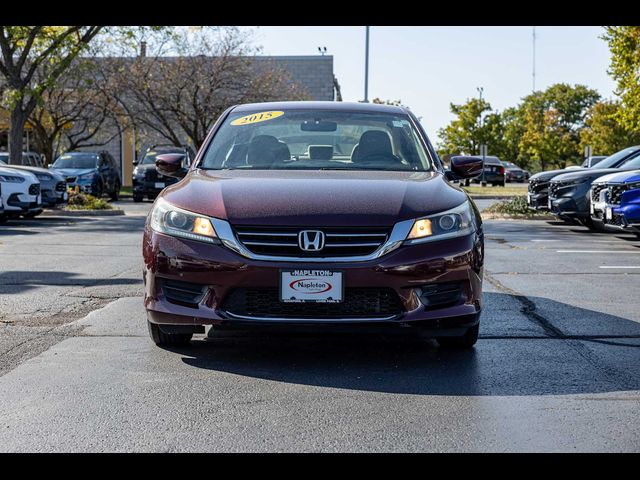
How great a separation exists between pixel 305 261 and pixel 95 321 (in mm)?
2496

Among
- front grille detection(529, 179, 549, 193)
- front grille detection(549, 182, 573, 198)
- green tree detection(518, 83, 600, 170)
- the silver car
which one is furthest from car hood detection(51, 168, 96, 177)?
green tree detection(518, 83, 600, 170)

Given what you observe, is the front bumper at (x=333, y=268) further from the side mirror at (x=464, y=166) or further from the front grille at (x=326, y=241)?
the side mirror at (x=464, y=166)

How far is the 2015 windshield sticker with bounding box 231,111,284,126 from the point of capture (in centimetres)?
729

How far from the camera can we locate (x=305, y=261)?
541 centimetres

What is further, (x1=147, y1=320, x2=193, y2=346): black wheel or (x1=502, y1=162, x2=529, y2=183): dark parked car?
(x1=502, y1=162, x2=529, y2=183): dark parked car

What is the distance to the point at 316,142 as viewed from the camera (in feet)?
23.4

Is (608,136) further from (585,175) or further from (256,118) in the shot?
(256,118)

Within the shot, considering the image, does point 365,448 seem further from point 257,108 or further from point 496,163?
Result: point 496,163

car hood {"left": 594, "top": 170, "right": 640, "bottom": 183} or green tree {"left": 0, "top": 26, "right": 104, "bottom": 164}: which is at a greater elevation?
green tree {"left": 0, "top": 26, "right": 104, "bottom": 164}

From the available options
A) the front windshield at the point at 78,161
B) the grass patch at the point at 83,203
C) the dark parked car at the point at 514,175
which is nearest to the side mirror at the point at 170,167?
the grass patch at the point at 83,203

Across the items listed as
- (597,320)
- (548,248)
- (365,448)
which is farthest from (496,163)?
(365,448)

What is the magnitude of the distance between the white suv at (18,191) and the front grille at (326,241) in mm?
14304

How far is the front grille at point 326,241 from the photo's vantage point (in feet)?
17.9

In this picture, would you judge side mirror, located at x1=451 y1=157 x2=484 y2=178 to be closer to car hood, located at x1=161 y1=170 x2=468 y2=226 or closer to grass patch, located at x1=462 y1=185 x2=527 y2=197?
car hood, located at x1=161 y1=170 x2=468 y2=226
